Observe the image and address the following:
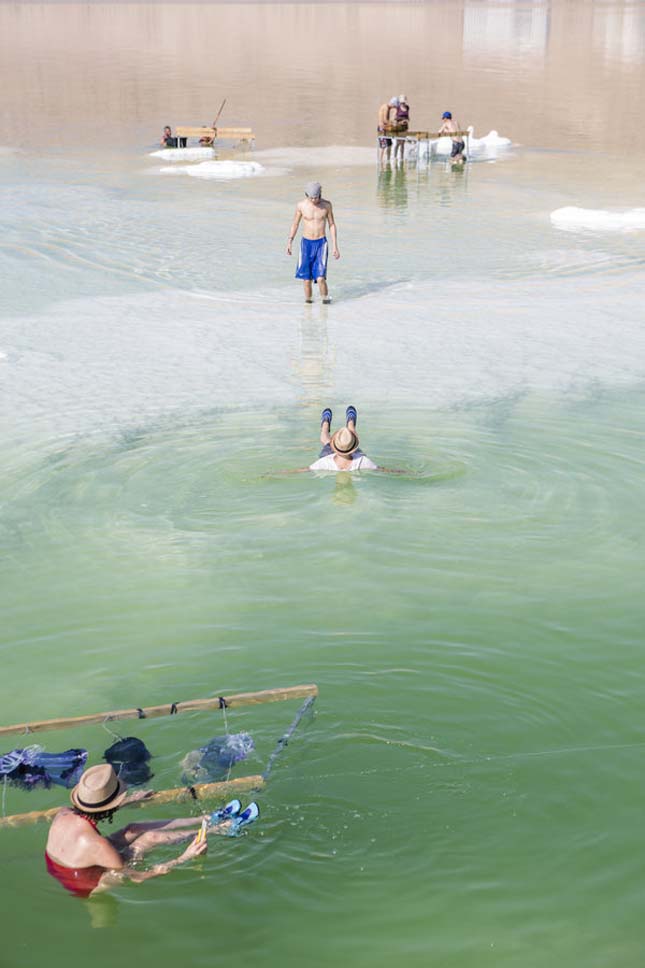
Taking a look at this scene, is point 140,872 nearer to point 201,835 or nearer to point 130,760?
point 201,835

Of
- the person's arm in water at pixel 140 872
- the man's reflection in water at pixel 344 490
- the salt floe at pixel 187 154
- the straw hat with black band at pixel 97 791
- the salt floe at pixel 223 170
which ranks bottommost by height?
the person's arm in water at pixel 140 872

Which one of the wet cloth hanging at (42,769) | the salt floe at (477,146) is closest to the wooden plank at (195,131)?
the salt floe at (477,146)

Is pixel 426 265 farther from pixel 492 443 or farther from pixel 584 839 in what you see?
pixel 584 839

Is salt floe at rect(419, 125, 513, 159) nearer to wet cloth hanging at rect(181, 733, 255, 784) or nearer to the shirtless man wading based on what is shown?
the shirtless man wading

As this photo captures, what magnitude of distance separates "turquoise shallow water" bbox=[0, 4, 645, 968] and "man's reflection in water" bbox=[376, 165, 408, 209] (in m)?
4.09

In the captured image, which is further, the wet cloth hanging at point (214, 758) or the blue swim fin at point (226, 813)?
the wet cloth hanging at point (214, 758)

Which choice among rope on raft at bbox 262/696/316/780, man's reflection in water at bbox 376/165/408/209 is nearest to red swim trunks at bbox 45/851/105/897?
rope on raft at bbox 262/696/316/780

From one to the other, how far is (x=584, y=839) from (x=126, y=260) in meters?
15.1

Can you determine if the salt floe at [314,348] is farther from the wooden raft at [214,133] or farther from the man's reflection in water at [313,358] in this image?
the wooden raft at [214,133]

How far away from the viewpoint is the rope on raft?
21.4ft

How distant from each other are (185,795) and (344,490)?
183 inches

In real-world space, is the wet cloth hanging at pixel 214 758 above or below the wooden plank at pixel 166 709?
below

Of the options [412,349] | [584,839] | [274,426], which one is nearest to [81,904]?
[584,839]

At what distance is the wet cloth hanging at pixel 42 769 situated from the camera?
6332mm
